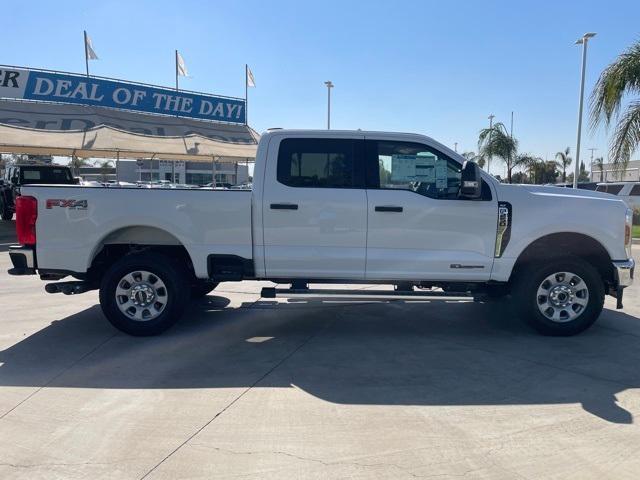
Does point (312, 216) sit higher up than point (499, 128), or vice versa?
point (499, 128)

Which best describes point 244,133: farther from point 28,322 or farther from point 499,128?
point 28,322

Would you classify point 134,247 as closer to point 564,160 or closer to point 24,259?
point 24,259

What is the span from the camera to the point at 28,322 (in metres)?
6.64

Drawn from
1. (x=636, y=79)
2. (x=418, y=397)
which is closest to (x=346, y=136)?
(x=418, y=397)

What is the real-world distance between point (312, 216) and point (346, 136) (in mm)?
996

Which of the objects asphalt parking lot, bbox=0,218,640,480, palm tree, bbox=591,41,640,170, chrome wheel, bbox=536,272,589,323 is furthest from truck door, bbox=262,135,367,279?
palm tree, bbox=591,41,640,170

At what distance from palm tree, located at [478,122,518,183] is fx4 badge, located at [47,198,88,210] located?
34240 mm

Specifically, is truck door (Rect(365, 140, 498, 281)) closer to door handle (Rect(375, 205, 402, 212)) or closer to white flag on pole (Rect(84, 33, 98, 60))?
door handle (Rect(375, 205, 402, 212))

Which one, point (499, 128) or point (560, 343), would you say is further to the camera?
point (499, 128)

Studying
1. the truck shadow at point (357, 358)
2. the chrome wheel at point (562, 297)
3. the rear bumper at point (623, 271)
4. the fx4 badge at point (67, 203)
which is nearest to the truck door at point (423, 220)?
the chrome wheel at point (562, 297)

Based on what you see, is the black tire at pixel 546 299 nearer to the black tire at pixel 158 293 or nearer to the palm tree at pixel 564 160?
the black tire at pixel 158 293

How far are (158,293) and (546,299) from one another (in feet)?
14.1

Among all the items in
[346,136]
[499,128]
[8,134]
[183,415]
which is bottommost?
[183,415]

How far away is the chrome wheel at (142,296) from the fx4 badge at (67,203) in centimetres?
90
